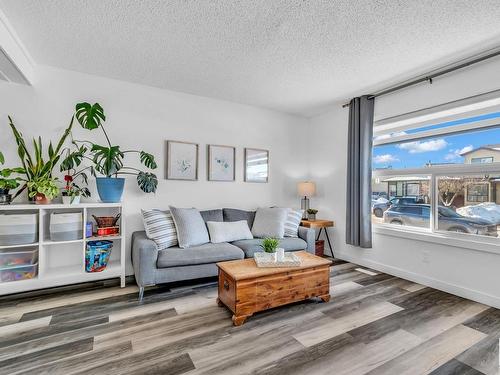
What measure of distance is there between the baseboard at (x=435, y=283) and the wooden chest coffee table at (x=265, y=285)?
1.30 meters

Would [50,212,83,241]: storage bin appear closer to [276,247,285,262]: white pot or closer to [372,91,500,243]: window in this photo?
[276,247,285,262]: white pot

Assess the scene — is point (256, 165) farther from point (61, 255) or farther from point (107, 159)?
point (61, 255)

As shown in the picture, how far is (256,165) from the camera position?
157 inches

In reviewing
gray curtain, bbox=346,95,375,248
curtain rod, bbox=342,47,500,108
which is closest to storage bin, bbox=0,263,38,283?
gray curtain, bbox=346,95,375,248

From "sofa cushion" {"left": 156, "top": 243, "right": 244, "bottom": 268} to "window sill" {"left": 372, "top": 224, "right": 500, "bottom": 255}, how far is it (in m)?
1.95

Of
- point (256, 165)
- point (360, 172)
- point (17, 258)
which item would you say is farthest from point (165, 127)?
point (360, 172)

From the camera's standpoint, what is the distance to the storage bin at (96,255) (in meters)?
2.59

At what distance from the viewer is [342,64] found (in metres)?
2.61

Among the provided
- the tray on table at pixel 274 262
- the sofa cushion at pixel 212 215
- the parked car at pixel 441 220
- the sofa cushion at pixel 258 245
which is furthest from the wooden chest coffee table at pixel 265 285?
the parked car at pixel 441 220

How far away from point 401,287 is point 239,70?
3018mm

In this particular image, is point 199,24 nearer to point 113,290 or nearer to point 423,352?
point 113,290

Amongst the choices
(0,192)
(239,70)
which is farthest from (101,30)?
(0,192)

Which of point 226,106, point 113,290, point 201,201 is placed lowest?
point 113,290

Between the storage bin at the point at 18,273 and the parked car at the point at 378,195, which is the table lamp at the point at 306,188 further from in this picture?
the storage bin at the point at 18,273
